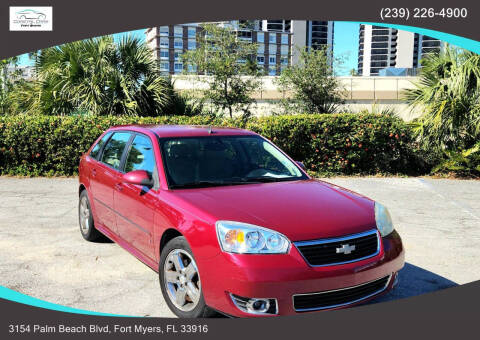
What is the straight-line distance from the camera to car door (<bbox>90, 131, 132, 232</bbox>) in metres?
5.13

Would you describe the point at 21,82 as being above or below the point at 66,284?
above

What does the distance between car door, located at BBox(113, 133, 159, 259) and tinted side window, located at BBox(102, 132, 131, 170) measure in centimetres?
23

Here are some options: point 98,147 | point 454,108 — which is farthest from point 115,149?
point 454,108

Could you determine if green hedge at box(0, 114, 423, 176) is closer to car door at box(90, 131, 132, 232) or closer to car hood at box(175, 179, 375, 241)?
car door at box(90, 131, 132, 232)

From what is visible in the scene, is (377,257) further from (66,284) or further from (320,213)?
(66,284)

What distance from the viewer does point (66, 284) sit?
4.57 metres

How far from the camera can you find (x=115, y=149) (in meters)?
5.45

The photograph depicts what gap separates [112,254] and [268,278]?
290 cm

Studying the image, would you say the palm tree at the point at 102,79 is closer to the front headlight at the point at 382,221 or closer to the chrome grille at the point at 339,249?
the front headlight at the point at 382,221

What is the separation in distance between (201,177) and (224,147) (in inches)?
21.7

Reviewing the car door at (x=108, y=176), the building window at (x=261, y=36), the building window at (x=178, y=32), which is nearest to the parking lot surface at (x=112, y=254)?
the car door at (x=108, y=176)

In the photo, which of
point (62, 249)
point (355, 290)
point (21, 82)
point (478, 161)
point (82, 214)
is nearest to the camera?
point (355, 290)

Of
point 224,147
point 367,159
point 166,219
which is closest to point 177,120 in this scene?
point 367,159

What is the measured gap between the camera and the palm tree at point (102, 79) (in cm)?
1191
